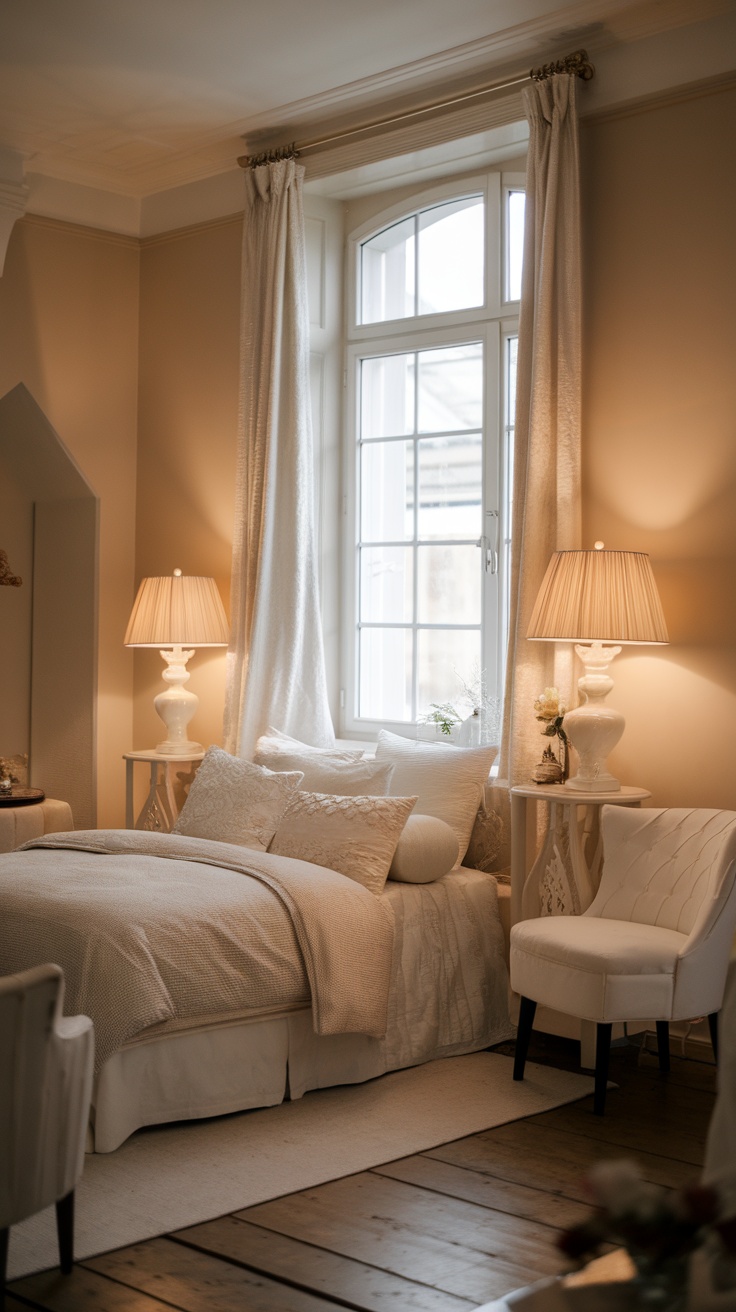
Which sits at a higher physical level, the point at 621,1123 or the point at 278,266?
the point at 278,266

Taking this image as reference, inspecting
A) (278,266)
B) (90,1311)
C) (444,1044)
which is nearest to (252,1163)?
(90,1311)

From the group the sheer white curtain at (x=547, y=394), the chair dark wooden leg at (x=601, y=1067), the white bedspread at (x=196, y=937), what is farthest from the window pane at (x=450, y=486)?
the chair dark wooden leg at (x=601, y=1067)

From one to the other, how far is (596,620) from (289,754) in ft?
4.44

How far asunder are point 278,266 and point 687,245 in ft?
6.08

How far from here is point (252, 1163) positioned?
3.35 m

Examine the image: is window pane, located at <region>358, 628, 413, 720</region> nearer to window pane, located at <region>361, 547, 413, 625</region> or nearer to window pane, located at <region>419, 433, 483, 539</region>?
window pane, located at <region>361, 547, 413, 625</region>

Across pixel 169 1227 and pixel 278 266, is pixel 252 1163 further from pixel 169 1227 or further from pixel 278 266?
pixel 278 266

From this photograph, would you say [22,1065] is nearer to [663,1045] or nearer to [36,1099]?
[36,1099]

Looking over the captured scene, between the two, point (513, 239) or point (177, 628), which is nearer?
point (513, 239)

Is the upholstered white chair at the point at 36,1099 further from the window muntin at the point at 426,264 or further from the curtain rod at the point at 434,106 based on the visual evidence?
the window muntin at the point at 426,264

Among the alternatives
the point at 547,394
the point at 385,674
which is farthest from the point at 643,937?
the point at 385,674

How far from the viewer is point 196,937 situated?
12.0 feet

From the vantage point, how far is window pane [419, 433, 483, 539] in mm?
5441

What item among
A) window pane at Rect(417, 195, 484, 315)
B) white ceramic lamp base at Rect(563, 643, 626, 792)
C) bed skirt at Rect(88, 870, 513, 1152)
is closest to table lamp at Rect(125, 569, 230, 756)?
window pane at Rect(417, 195, 484, 315)
